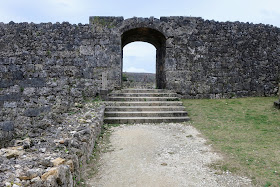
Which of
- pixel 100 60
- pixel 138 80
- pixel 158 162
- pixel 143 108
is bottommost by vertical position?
pixel 158 162

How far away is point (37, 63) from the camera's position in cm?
967

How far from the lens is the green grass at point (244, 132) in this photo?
376 centimetres

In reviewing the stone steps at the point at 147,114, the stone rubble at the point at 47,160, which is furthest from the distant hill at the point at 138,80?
the stone rubble at the point at 47,160

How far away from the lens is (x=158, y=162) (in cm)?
416

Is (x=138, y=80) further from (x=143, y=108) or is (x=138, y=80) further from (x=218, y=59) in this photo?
(x=143, y=108)

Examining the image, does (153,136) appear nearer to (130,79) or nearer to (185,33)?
(185,33)

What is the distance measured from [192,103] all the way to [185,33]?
3.18 metres

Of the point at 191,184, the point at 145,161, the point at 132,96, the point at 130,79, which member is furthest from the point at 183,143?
the point at 130,79

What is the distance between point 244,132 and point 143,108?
335 cm

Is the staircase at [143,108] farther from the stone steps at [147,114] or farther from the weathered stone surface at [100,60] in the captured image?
the weathered stone surface at [100,60]

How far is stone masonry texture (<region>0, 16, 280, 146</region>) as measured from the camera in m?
9.56

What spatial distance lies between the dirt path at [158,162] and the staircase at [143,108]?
3.59 feet

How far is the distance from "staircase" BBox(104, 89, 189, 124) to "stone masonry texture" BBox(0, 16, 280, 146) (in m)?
1.07

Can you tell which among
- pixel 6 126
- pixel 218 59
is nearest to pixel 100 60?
pixel 6 126
